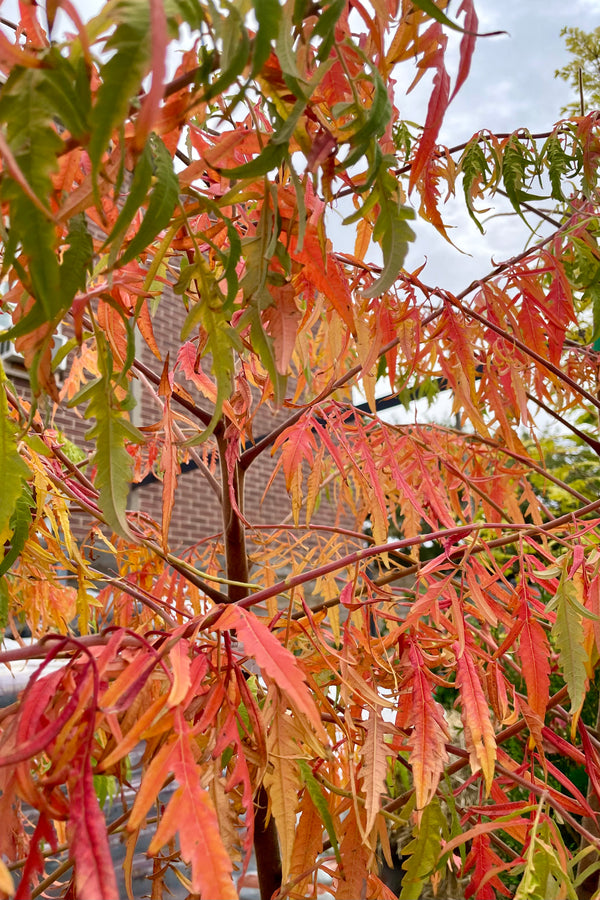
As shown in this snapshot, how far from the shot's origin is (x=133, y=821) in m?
0.30

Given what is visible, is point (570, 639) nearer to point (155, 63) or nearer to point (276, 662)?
point (276, 662)

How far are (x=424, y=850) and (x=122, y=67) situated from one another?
1.60 feet

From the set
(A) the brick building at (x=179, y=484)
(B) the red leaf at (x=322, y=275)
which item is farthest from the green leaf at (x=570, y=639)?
(A) the brick building at (x=179, y=484)

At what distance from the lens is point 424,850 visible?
46 cm

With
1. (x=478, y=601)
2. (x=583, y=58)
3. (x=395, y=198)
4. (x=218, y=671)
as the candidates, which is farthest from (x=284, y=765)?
(x=583, y=58)

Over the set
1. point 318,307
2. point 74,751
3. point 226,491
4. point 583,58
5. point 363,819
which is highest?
point 583,58

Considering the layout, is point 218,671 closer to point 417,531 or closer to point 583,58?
point 417,531

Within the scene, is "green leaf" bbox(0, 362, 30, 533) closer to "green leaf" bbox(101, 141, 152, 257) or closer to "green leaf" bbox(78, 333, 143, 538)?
"green leaf" bbox(78, 333, 143, 538)

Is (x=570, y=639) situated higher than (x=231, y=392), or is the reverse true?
(x=231, y=392)

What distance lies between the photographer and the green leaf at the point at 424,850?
1.49 ft

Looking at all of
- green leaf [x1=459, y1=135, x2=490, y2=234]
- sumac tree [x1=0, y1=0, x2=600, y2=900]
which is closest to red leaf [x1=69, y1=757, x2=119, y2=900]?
sumac tree [x1=0, y1=0, x2=600, y2=900]

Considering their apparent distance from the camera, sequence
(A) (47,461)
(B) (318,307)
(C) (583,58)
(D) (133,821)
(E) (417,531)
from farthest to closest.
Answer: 1. (C) (583,58)
2. (E) (417,531)
3. (A) (47,461)
4. (B) (318,307)
5. (D) (133,821)

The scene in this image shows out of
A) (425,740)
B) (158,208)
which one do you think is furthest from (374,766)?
(158,208)

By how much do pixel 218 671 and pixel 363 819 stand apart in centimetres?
19
